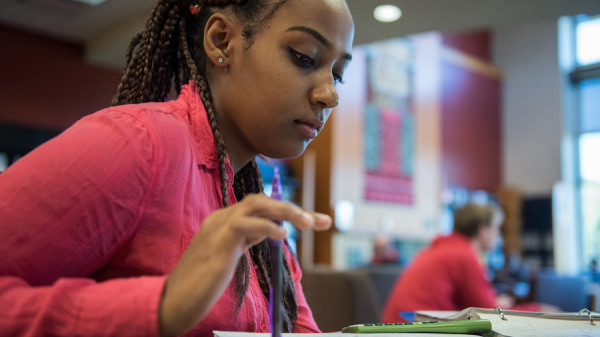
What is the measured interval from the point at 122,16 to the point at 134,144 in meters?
3.60

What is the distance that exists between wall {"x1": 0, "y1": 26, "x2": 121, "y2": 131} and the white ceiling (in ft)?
0.36

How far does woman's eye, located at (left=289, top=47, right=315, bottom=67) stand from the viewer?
838mm

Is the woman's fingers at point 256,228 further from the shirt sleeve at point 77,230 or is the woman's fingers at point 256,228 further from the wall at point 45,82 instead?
the wall at point 45,82

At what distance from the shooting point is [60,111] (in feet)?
14.9

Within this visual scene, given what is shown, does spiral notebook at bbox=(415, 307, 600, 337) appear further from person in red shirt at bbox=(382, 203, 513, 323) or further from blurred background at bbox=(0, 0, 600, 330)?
person in red shirt at bbox=(382, 203, 513, 323)

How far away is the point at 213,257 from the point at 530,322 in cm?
58

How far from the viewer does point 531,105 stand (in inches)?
361

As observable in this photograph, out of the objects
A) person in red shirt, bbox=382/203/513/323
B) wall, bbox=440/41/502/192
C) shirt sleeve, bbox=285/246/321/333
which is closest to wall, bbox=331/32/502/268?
wall, bbox=440/41/502/192

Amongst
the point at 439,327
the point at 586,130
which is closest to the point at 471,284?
the point at 439,327

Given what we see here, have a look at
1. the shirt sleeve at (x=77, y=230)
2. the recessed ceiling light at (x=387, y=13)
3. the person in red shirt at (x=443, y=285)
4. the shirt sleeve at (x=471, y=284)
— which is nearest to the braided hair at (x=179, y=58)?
the shirt sleeve at (x=77, y=230)

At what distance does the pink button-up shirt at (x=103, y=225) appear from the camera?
0.54m

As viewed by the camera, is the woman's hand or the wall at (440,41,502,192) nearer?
the woman's hand

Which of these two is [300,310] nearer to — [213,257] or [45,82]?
[213,257]

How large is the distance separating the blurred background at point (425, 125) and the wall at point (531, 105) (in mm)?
20
